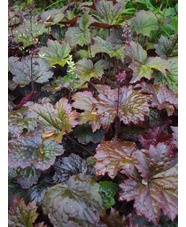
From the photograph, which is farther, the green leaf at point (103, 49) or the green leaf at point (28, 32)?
the green leaf at point (28, 32)

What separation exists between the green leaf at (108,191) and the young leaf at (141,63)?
72 cm

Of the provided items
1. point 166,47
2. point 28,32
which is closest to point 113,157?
point 166,47

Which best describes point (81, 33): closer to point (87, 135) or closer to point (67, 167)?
point (87, 135)

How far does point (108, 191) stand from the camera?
3.79ft

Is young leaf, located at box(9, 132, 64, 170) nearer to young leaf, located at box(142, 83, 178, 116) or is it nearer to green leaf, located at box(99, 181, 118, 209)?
green leaf, located at box(99, 181, 118, 209)

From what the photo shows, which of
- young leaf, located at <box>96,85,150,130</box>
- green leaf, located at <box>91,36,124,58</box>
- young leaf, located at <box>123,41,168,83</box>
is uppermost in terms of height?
green leaf, located at <box>91,36,124,58</box>

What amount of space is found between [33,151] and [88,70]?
87 centimetres

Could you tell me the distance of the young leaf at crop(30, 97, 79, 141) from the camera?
1.33 m

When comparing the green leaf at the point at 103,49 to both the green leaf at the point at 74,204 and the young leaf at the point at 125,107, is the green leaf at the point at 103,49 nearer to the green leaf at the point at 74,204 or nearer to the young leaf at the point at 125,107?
the young leaf at the point at 125,107

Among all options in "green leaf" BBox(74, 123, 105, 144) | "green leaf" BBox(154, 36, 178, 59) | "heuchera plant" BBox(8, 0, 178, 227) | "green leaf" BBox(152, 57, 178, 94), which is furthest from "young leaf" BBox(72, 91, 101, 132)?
"green leaf" BBox(154, 36, 178, 59)

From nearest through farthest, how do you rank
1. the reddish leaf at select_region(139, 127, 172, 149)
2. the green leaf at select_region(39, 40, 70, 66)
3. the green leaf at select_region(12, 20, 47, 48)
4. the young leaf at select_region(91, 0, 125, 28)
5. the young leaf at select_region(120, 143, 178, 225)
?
the young leaf at select_region(120, 143, 178, 225) < the reddish leaf at select_region(139, 127, 172, 149) < the green leaf at select_region(39, 40, 70, 66) < the young leaf at select_region(91, 0, 125, 28) < the green leaf at select_region(12, 20, 47, 48)

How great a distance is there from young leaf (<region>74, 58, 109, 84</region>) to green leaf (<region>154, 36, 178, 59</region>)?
46cm

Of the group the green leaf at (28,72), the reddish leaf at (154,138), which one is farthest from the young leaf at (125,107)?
the green leaf at (28,72)

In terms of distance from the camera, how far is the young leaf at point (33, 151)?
1.12 meters
